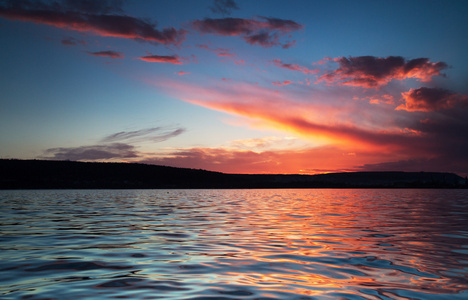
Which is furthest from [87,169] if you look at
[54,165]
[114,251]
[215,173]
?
[114,251]

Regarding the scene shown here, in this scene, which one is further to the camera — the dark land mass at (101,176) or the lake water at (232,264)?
the dark land mass at (101,176)

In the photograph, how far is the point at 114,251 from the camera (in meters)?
10.6

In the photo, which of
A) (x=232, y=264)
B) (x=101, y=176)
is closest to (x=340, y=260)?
(x=232, y=264)

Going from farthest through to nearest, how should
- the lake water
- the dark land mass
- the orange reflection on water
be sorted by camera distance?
the dark land mass → the orange reflection on water → the lake water

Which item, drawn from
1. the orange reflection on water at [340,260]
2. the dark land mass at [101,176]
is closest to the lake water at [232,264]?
the orange reflection on water at [340,260]

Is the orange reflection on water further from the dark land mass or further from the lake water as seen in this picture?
the dark land mass

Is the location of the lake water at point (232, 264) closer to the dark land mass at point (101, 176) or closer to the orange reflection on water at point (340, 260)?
the orange reflection on water at point (340, 260)

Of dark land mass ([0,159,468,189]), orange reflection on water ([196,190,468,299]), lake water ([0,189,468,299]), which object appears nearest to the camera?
lake water ([0,189,468,299])

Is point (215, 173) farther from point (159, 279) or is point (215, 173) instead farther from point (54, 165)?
point (159, 279)

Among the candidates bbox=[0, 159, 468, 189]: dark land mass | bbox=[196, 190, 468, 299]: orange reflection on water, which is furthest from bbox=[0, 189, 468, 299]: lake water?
bbox=[0, 159, 468, 189]: dark land mass

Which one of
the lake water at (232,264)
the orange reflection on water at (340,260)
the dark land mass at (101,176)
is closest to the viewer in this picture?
the lake water at (232,264)

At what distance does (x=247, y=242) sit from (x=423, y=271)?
18.8 feet

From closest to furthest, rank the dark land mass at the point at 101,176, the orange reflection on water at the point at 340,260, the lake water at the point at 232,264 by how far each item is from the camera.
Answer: the lake water at the point at 232,264, the orange reflection on water at the point at 340,260, the dark land mass at the point at 101,176

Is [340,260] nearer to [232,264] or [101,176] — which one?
[232,264]
